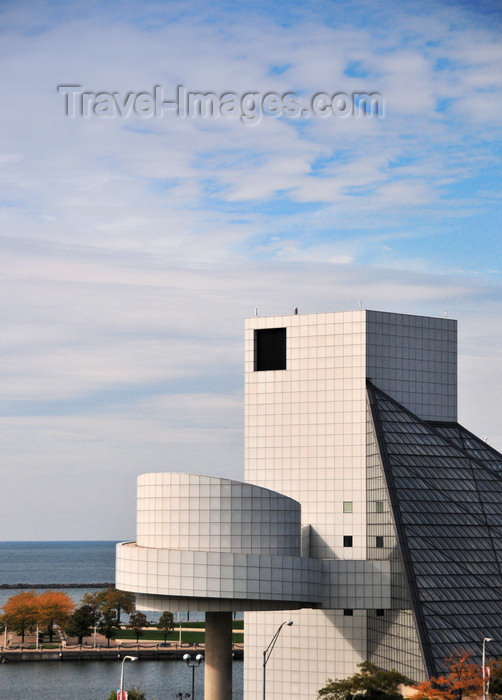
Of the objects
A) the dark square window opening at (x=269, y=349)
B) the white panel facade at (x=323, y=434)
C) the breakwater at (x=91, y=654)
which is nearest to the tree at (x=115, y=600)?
the breakwater at (x=91, y=654)

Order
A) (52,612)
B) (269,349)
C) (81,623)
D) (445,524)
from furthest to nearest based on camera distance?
1. (52,612)
2. (81,623)
3. (269,349)
4. (445,524)

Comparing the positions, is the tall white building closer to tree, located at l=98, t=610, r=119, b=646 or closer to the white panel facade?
the white panel facade

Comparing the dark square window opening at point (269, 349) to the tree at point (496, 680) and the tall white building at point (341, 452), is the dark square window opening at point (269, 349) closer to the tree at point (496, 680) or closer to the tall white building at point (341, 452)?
the tall white building at point (341, 452)

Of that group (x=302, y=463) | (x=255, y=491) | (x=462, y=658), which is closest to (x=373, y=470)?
(x=302, y=463)

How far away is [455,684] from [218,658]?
67.2ft

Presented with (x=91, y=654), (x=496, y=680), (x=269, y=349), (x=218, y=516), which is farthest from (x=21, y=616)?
(x=496, y=680)

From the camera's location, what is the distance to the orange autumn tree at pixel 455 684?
7569cm

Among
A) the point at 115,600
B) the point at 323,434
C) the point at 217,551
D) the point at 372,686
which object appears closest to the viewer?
the point at 372,686

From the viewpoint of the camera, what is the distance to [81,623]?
601 ft

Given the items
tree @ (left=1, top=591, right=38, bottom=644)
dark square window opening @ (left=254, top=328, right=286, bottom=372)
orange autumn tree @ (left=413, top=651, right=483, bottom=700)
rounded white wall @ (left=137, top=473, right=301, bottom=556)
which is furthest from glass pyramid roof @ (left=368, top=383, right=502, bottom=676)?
tree @ (left=1, top=591, right=38, bottom=644)

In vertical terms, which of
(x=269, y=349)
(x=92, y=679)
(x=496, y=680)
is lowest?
(x=92, y=679)

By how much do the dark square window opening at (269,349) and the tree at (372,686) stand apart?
29739mm

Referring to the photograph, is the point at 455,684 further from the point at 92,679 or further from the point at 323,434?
the point at 92,679

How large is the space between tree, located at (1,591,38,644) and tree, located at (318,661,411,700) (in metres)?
111
